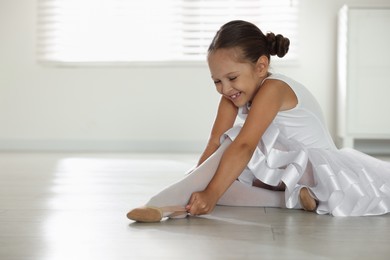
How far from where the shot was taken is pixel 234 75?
1754 mm

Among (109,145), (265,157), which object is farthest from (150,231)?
(109,145)

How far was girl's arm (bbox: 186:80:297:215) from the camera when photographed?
163cm

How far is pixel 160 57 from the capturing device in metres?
4.57

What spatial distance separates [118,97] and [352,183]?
298 cm

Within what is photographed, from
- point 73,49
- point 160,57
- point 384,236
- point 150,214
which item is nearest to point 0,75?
point 73,49

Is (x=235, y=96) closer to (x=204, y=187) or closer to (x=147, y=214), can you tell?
(x=204, y=187)

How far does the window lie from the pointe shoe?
2865 millimetres

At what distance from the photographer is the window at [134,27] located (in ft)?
14.9

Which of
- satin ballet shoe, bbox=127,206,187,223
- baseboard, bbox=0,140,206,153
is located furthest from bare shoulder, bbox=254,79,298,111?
baseboard, bbox=0,140,206,153

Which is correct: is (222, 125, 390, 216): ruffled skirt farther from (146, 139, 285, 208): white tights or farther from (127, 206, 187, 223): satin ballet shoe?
(127, 206, 187, 223): satin ballet shoe

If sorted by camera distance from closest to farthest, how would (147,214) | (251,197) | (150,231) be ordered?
(150,231), (147,214), (251,197)

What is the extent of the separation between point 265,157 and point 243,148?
5.6 inches

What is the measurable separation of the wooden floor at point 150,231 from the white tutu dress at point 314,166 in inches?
2.5

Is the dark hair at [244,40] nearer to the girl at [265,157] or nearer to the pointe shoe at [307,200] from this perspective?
the girl at [265,157]
